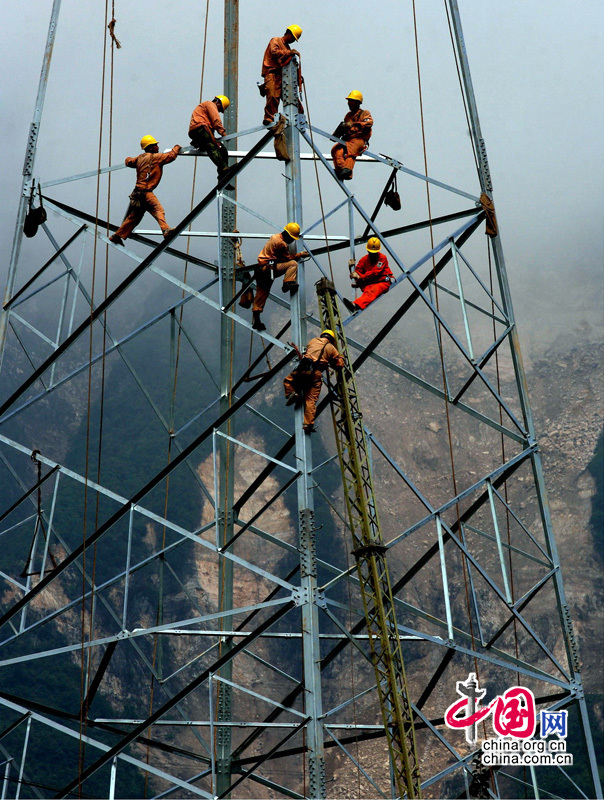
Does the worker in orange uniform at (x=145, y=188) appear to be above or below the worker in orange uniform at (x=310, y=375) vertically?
above

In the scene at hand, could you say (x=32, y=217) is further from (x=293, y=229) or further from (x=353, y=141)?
(x=353, y=141)

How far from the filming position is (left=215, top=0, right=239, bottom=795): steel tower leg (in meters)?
19.6

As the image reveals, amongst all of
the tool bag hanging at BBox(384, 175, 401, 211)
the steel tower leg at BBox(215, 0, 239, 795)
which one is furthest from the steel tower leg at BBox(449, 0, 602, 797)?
the steel tower leg at BBox(215, 0, 239, 795)

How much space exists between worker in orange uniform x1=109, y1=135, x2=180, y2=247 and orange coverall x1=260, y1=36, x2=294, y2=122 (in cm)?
176

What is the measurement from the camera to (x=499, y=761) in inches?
672

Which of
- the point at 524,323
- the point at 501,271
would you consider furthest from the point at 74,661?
the point at 501,271

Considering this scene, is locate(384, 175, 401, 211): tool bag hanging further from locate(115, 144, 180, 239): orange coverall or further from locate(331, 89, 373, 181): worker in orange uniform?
locate(115, 144, 180, 239): orange coverall

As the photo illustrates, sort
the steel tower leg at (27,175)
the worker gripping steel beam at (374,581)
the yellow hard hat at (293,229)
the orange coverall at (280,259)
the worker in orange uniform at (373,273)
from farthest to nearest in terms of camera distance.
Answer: the worker in orange uniform at (373,273), the steel tower leg at (27,175), the orange coverall at (280,259), the yellow hard hat at (293,229), the worker gripping steel beam at (374,581)

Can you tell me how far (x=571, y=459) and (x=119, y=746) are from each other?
6192cm

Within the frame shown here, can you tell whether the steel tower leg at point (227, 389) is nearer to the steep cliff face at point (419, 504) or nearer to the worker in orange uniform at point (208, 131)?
the worker in orange uniform at point (208, 131)

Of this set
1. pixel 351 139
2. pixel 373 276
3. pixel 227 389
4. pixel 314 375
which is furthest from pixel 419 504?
pixel 314 375

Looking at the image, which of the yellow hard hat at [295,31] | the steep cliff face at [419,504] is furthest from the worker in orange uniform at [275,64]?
the steep cliff face at [419,504]

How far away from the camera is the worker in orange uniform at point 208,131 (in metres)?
18.5

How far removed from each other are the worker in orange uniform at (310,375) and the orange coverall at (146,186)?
3.97m
